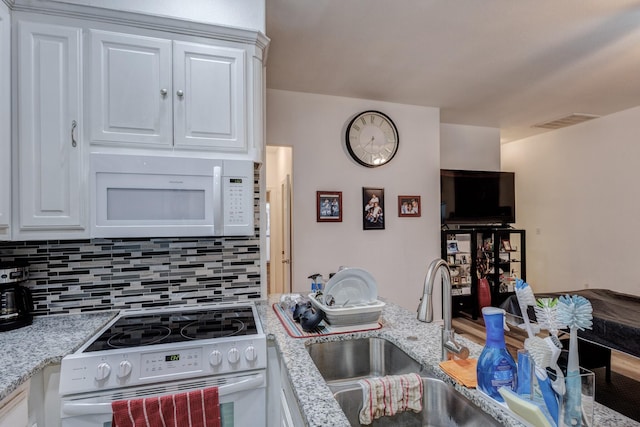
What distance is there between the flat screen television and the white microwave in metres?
3.25

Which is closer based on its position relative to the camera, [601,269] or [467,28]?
[467,28]

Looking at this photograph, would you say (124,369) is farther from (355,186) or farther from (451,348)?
(355,186)

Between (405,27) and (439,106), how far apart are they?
1.85 meters

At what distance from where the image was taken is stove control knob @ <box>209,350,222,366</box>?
1402 millimetres

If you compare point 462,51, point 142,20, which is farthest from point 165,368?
point 462,51

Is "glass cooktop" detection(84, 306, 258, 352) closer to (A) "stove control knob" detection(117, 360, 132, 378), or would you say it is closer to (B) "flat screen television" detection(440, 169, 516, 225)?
(A) "stove control knob" detection(117, 360, 132, 378)

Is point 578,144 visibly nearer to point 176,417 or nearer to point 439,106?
point 439,106

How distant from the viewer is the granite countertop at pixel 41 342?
1167mm

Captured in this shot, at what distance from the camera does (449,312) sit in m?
1.20

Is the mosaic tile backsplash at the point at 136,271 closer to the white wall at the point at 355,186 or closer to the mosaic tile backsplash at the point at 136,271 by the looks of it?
the mosaic tile backsplash at the point at 136,271

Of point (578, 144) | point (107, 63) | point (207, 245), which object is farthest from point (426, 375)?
point (578, 144)

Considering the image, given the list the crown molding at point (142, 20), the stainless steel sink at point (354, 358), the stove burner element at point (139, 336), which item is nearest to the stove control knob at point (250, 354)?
the stainless steel sink at point (354, 358)

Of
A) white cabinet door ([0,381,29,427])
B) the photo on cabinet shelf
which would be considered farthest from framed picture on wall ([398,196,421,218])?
white cabinet door ([0,381,29,427])

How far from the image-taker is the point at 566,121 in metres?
4.57
